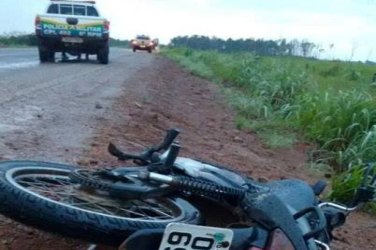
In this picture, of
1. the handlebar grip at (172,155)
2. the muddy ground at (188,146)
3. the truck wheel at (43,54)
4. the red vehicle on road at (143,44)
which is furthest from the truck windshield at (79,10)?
the red vehicle on road at (143,44)

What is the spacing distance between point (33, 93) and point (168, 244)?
6013mm

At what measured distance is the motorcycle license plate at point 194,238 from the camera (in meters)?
1.86

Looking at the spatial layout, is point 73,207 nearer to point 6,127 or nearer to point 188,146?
point 6,127

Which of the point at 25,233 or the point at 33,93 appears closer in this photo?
the point at 25,233

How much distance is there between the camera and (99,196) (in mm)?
2291

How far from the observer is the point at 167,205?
93.0 inches

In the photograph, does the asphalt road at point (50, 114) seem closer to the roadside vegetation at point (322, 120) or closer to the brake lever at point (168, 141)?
the brake lever at point (168, 141)

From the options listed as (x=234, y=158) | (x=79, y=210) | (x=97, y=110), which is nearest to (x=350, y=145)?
(x=234, y=158)

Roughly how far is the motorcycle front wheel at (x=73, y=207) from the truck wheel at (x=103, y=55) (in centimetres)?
1419

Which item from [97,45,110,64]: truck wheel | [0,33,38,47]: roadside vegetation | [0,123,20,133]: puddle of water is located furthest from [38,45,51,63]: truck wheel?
[0,33,38,47]: roadside vegetation

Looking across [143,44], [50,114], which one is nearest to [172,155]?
[50,114]

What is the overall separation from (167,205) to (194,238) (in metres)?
0.48

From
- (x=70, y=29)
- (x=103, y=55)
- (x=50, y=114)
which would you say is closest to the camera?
(x=50, y=114)

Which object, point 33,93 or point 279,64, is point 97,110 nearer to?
point 33,93
